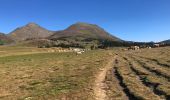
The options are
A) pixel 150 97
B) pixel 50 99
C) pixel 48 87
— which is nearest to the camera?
pixel 150 97

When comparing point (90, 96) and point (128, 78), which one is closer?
point (90, 96)

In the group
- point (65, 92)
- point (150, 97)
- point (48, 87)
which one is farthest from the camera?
point (48, 87)

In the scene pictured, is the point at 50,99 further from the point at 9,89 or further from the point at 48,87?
the point at 9,89

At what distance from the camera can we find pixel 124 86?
2745 cm

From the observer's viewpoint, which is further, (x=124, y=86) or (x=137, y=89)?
(x=124, y=86)

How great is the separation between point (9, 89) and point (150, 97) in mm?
13619

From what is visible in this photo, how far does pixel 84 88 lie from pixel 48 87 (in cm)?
373

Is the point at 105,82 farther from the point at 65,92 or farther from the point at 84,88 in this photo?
the point at 65,92

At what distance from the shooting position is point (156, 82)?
28016 millimetres

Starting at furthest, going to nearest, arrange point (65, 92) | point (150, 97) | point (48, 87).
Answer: point (48, 87) → point (65, 92) → point (150, 97)

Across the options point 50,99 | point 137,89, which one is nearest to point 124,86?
point 137,89

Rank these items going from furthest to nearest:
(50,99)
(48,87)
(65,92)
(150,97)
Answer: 1. (48,87)
2. (65,92)
3. (50,99)
4. (150,97)

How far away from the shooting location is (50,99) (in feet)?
78.8

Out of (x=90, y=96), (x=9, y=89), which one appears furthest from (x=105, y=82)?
(x=9, y=89)
